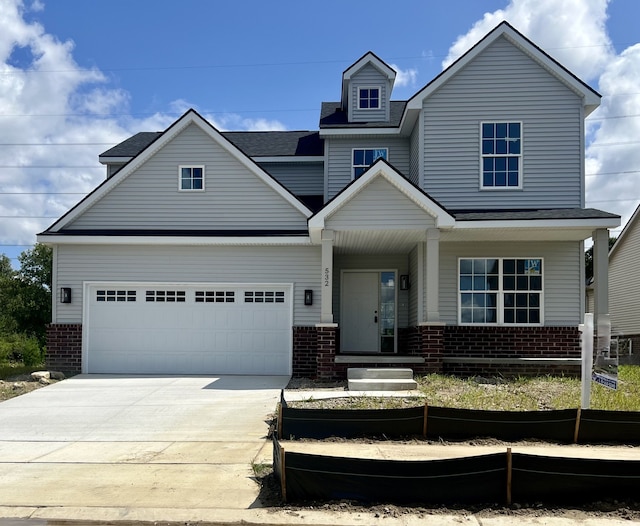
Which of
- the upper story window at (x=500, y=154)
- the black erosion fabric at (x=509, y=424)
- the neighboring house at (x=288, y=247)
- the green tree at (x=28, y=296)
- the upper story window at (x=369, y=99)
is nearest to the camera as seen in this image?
the black erosion fabric at (x=509, y=424)

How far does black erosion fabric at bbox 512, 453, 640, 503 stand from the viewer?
6.01m

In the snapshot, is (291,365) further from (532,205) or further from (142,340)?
(532,205)

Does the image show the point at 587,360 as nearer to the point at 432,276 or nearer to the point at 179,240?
the point at 432,276

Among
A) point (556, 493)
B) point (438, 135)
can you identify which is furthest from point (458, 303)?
point (556, 493)

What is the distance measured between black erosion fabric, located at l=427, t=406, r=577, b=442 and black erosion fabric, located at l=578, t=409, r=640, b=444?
175 millimetres

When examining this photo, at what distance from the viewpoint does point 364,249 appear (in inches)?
627

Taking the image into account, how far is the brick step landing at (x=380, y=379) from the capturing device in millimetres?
11883

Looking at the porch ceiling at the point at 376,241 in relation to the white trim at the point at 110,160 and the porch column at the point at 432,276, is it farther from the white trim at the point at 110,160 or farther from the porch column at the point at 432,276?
the white trim at the point at 110,160

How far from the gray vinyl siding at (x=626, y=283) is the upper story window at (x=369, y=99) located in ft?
43.0

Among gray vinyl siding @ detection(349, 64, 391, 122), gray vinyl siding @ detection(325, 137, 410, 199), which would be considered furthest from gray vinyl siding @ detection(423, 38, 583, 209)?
gray vinyl siding @ detection(349, 64, 391, 122)

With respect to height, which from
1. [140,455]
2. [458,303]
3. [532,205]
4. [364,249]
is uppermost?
[532,205]

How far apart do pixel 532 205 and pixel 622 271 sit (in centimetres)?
1389

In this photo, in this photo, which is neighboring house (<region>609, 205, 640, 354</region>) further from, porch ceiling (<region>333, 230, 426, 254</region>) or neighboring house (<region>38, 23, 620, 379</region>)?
porch ceiling (<region>333, 230, 426, 254</region>)

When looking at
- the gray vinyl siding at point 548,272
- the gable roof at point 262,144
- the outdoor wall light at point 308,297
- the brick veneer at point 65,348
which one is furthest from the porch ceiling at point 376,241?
the brick veneer at point 65,348
